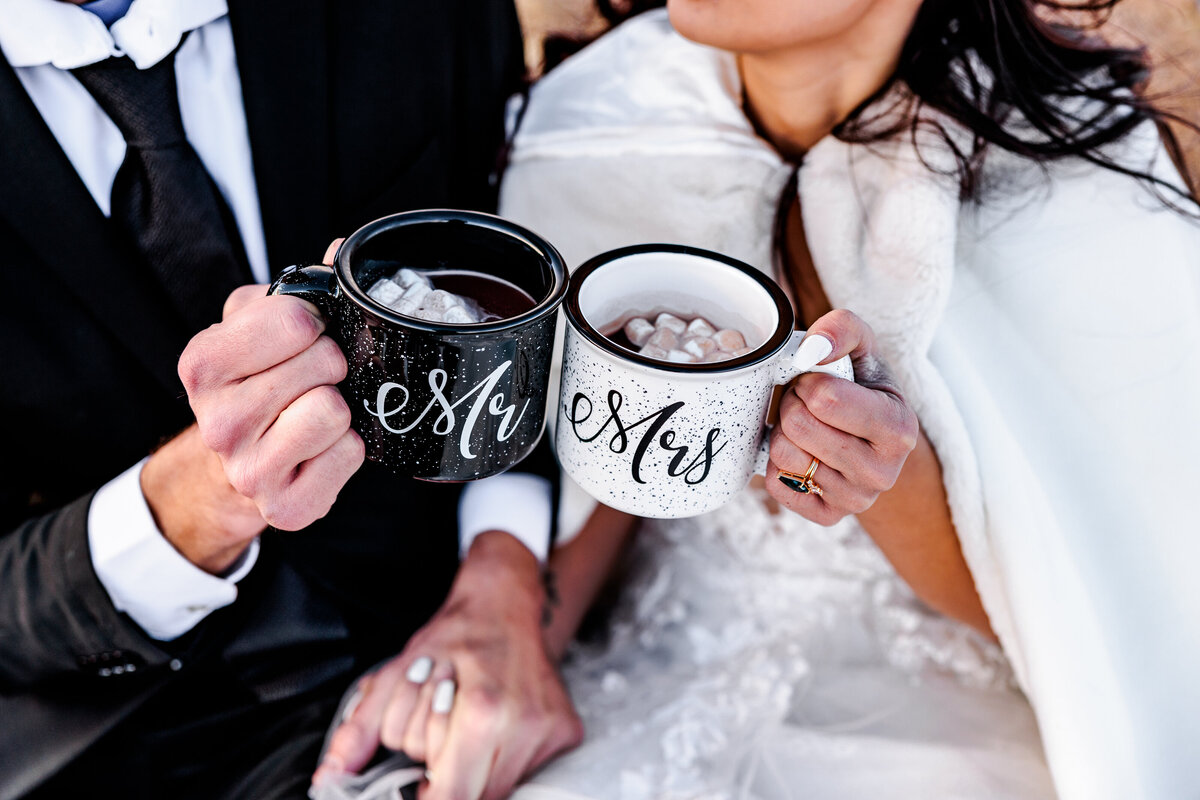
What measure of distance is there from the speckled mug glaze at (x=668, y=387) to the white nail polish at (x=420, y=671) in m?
0.42

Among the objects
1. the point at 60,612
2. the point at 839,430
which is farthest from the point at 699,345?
the point at 60,612

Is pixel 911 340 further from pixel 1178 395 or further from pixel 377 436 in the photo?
pixel 377 436

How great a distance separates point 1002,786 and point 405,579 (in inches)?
33.0

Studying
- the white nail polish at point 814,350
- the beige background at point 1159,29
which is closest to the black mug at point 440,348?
the white nail polish at point 814,350

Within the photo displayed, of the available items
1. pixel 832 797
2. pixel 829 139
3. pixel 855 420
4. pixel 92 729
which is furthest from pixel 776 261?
pixel 92 729

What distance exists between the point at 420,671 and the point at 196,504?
1.15 ft

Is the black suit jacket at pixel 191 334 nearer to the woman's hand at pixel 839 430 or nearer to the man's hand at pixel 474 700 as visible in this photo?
the man's hand at pixel 474 700

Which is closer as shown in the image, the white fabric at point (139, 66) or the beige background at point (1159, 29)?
the white fabric at point (139, 66)

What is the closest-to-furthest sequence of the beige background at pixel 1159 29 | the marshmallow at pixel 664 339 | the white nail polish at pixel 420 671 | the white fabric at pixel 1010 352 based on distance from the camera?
1. the marshmallow at pixel 664 339
2. the white fabric at pixel 1010 352
3. the white nail polish at pixel 420 671
4. the beige background at pixel 1159 29

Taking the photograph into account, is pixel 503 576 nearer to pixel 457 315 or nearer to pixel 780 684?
pixel 780 684

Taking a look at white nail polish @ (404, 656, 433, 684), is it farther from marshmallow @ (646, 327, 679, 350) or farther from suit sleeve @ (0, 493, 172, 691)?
marshmallow @ (646, 327, 679, 350)

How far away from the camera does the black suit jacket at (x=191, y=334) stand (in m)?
0.96

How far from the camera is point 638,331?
2.61 feet

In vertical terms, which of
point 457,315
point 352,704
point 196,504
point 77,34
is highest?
point 77,34
